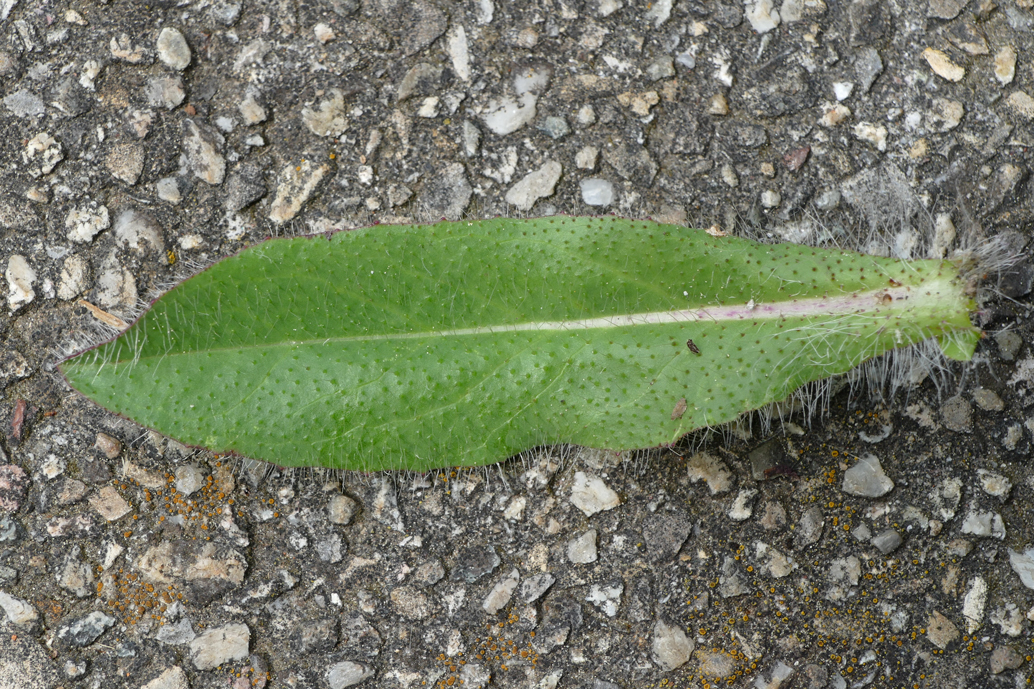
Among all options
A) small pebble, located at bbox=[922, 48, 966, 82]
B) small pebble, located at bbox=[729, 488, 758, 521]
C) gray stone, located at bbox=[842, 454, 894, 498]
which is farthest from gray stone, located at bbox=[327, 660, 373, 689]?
small pebble, located at bbox=[922, 48, 966, 82]

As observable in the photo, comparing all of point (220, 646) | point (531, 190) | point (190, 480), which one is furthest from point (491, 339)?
point (220, 646)

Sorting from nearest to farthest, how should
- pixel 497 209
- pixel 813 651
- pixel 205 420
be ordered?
1. pixel 205 420
2. pixel 813 651
3. pixel 497 209

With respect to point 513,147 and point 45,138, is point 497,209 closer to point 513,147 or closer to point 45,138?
point 513,147

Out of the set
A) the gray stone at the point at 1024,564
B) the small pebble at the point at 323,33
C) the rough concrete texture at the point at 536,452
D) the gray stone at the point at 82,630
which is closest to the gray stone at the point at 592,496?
the rough concrete texture at the point at 536,452

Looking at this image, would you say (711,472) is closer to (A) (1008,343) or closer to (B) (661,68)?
(A) (1008,343)

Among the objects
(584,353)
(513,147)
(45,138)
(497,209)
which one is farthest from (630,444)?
(45,138)

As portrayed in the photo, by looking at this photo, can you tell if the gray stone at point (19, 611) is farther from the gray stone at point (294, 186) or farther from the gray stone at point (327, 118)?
the gray stone at point (327, 118)
